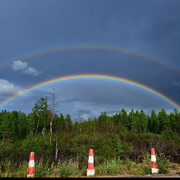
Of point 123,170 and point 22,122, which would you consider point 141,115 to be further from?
point 123,170

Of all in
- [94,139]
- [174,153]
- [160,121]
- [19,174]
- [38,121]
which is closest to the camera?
[19,174]

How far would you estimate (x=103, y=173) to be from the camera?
15.5 feet

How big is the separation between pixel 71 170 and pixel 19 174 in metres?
1.35

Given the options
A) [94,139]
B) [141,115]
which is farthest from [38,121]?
[94,139]

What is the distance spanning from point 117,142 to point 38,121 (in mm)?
48223

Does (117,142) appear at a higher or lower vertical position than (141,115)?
lower

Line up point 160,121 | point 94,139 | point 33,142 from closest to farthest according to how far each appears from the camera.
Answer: point 94,139
point 33,142
point 160,121

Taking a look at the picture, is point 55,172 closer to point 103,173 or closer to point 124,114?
point 103,173

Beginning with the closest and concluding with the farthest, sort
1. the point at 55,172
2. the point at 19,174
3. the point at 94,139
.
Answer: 1. the point at 19,174
2. the point at 55,172
3. the point at 94,139

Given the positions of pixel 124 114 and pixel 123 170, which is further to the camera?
pixel 124 114

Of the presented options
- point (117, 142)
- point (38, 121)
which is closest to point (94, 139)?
point (117, 142)

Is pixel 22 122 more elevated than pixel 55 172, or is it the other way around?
pixel 22 122

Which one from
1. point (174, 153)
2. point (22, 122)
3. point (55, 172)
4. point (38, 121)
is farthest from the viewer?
point (22, 122)

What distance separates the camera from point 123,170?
511 centimetres
